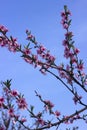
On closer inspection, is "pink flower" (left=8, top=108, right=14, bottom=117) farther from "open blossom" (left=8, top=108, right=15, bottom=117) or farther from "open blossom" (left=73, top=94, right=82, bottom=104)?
"open blossom" (left=73, top=94, right=82, bottom=104)

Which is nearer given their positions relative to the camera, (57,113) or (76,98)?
(76,98)

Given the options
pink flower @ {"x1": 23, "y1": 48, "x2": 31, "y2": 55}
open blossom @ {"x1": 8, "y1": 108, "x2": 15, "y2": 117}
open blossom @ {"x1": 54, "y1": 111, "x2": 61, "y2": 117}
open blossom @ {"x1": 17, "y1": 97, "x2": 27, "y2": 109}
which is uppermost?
pink flower @ {"x1": 23, "y1": 48, "x2": 31, "y2": 55}

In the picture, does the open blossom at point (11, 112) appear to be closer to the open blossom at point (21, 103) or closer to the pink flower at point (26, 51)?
the open blossom at point (21, 103)

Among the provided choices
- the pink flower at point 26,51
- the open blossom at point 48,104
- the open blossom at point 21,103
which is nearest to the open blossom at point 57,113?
the open blossom at point 48,104

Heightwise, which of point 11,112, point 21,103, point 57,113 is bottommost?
point 11,112

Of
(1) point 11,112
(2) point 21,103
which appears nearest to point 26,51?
(2) point 21,103

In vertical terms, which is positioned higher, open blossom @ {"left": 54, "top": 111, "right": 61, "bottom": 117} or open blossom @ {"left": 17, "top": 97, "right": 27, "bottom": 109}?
open blossom @ {"left": 54, "top": 111, "right": 61, "bottom": 117}

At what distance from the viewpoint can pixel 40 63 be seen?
7.28 m

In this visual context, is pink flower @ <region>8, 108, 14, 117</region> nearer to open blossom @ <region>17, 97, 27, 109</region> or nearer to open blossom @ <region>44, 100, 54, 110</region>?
open blossom @ <region>17, 97, 27, 109</region>

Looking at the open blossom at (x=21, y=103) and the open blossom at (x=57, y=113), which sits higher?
the open blossom at (x=57, y=113)

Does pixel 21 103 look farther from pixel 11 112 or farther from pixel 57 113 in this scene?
pixel 57 113

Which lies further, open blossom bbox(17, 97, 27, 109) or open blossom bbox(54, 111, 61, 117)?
open blossom bbox(54, 111, 61, 117)

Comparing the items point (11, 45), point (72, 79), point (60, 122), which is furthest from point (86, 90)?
point (11, 45)

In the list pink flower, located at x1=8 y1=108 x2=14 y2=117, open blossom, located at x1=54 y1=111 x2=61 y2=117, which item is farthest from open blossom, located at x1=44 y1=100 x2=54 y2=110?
pink flower, located at x1=8 y1=108 x2=14 y2=117
